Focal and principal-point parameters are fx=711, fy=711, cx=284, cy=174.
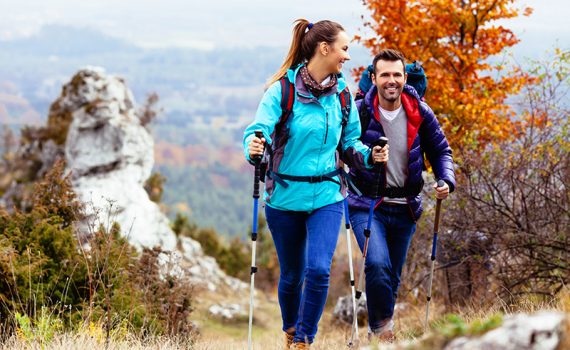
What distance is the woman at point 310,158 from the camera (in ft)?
16.9

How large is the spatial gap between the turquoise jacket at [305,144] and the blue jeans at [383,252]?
24.3 inches

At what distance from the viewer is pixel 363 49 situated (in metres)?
16.4

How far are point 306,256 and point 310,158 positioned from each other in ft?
2.49

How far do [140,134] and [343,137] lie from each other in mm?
18629

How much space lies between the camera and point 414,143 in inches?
227

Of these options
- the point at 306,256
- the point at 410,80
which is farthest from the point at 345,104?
the point at 306,256

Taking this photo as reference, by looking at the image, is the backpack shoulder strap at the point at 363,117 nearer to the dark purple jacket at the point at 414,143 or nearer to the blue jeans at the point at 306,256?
the dark purple jacket at the point at 414,143

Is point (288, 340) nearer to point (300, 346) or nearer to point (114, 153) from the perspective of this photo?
point (300, 346)

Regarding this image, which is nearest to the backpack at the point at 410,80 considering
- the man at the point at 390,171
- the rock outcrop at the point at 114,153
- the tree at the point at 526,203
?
the man at the point at 390,171

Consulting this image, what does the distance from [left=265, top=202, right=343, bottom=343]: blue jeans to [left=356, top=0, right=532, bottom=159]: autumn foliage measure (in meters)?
9.23

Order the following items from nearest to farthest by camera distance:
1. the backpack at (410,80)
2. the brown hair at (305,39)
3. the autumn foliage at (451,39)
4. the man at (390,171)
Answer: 1. the brown hair at (305,39)
2. the man at (390,171)
3. the backpack at (410,80)
4. the autumn foliage at (451,39)

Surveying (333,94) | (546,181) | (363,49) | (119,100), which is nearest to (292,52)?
(333,94)

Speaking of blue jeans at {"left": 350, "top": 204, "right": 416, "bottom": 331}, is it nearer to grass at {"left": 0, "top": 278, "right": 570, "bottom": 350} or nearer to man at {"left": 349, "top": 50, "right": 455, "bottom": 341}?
man at {"left": 349, "top": 50, "right": 455, "bottom": 341}

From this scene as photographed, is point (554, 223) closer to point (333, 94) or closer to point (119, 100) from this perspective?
point (333, 94)
